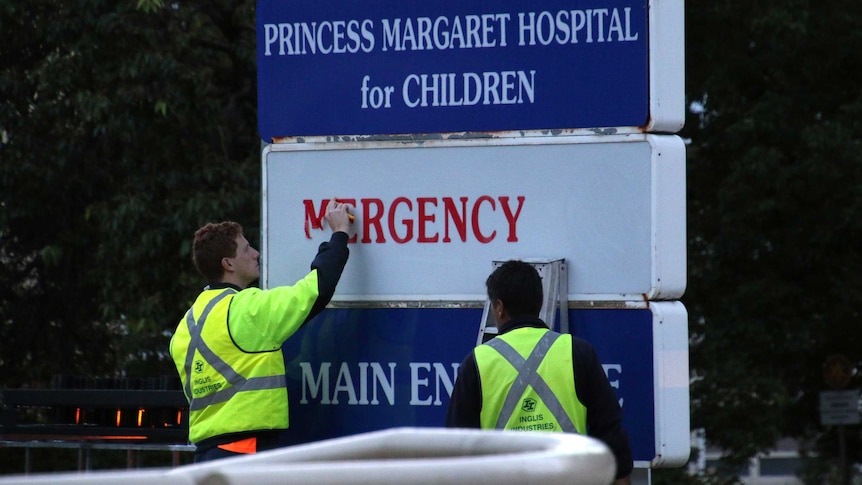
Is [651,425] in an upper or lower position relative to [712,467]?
upper

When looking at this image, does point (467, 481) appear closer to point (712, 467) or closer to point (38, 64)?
point (38, 64)

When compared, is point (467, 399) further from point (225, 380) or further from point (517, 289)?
point (225, 380)

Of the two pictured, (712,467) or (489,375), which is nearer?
(489,375)

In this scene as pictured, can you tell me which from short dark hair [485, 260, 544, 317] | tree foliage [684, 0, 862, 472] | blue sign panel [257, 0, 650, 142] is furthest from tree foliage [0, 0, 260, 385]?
short dark hair [485, 260, 544, 317]

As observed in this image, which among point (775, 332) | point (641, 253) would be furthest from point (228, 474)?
point (775, 332)

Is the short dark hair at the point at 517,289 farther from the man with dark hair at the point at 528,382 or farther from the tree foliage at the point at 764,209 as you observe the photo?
the tree foliage at the point at 764,209

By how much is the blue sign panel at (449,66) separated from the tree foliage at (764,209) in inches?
373

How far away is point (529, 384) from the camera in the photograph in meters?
4.24

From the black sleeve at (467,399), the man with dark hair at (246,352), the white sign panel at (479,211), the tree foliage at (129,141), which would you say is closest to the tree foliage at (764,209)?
the tree foliage at (129,141)

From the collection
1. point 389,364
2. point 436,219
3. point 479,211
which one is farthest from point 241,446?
Result: point 479,211

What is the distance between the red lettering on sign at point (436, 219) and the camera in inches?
185

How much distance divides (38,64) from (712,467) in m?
9.31

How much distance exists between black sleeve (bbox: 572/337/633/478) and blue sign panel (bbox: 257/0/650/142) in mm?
815

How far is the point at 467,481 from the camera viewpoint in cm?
191
